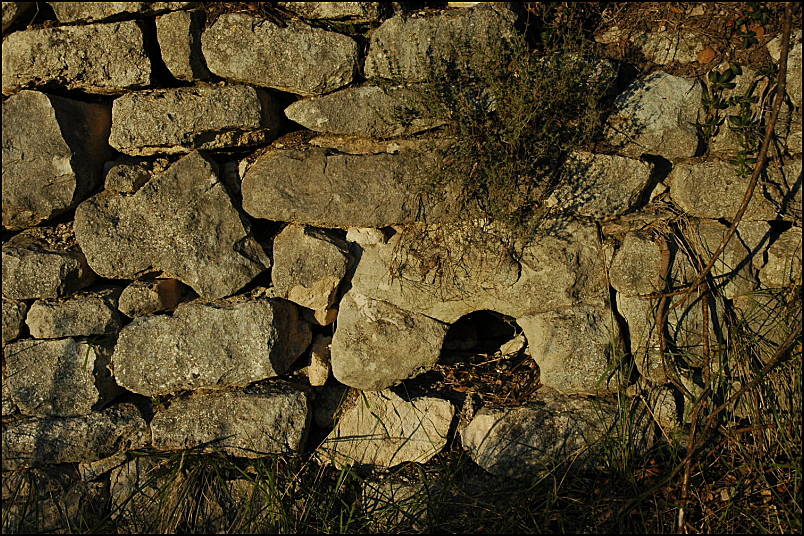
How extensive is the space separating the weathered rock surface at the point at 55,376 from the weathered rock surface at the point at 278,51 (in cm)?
156

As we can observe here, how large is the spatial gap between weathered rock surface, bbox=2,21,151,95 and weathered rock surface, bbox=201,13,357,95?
0.36 m

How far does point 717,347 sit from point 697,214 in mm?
613

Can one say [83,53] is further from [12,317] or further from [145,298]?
[12,317]

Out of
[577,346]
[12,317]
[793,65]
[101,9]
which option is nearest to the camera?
[793,65]

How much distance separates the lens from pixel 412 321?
11.0ft

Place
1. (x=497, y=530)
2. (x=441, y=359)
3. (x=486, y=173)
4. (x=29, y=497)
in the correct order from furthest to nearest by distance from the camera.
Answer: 1. (x=441, y=359)
2. (x=29, y=497)
3. (x=486, y=173)
4. (x=497, y=530)

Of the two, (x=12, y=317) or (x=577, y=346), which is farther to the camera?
(x=12, y=317)

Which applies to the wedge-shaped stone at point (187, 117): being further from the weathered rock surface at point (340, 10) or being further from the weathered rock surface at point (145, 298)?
the weathered rock surface at point (145, 298)

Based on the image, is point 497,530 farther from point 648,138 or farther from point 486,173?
point 648,138

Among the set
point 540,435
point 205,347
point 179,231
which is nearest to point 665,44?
point 540,435

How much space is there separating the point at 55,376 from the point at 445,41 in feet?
8.18

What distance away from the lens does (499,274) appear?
10.4 ft

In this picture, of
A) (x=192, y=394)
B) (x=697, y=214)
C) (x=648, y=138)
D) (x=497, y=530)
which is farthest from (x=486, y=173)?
(x=192, y=394)

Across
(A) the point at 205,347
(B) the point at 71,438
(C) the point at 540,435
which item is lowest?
(B) the point at 71,438
